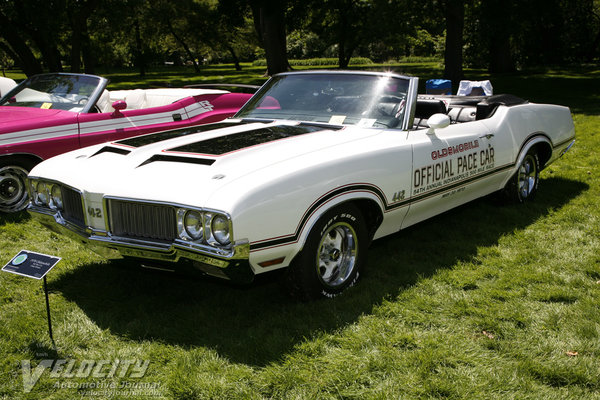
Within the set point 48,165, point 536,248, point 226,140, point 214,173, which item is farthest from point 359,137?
point 48,165

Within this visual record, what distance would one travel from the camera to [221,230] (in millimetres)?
3109

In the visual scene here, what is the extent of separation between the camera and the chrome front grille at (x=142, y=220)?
3268 millimetres

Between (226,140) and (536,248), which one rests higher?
(226,140)

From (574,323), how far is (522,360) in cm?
64

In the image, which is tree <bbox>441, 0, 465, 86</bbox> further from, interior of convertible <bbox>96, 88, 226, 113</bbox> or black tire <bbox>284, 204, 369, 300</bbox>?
black tire <bbox>284, 204, 369, 300</bbox>

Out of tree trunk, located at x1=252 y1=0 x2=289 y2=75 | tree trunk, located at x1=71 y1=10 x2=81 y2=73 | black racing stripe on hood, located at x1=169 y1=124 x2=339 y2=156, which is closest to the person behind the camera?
black racing stripe on hood, located at x1=169 y1=124 x2=339 y2=156

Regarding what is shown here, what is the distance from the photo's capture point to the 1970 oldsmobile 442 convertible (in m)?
5.88

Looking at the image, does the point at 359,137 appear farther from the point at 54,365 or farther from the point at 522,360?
the point at 54,365

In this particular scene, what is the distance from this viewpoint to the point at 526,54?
33125 mm

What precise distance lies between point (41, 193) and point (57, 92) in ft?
10.4

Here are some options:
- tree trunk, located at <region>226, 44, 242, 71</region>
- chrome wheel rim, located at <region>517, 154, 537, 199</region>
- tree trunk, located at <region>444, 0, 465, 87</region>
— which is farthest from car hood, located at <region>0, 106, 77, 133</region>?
tree trunk, located at <region>226, 44, 242, 71</region>

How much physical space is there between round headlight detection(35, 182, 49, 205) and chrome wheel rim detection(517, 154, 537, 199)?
466cm

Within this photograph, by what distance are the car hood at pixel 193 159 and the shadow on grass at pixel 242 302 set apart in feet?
1.96

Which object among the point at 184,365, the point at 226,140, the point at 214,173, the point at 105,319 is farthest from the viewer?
the point at 226,140
